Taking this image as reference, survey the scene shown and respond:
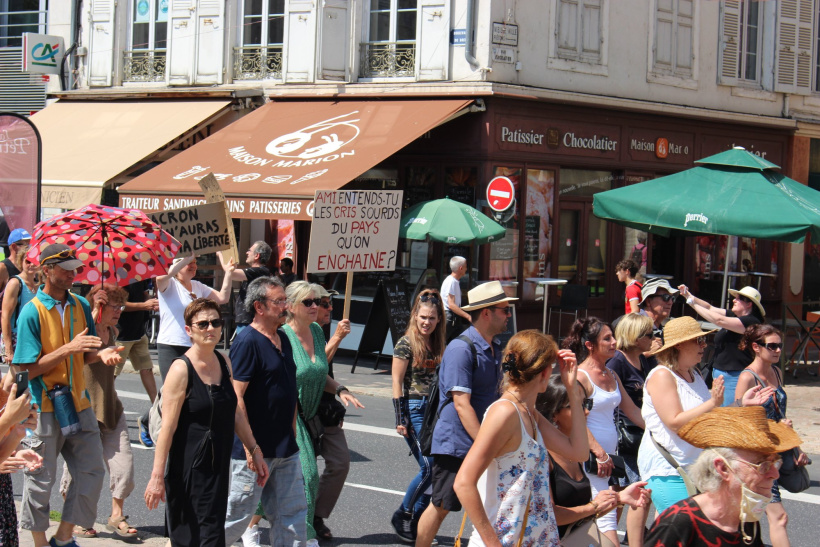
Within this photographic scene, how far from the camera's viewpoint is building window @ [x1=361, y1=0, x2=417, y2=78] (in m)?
17.2

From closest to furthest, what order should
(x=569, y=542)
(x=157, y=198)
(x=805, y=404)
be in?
(x=569, y=542) → (x=805, y=404) → (x=157, y=198)

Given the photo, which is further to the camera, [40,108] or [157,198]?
[40,108]

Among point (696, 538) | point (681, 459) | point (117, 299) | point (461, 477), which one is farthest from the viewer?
point (117, 299)

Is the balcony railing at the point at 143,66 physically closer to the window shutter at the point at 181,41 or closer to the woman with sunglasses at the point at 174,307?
the window shutter at the point at 181,41

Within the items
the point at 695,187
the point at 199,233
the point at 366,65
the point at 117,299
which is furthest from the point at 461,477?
the point at 366,65

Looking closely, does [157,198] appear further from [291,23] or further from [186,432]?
[186,432]

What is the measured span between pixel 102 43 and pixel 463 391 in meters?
16.7

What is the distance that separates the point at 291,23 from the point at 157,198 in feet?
13.4

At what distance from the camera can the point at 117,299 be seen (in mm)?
6809

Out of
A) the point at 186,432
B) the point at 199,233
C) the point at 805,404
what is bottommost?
the point at 805,404

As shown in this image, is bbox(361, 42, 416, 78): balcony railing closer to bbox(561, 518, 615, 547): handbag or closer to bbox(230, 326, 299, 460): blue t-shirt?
bbox(230, 326, 299, 460): blue t-shirt

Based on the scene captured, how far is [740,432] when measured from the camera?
3516mm

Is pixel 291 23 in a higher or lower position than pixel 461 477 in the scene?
higher

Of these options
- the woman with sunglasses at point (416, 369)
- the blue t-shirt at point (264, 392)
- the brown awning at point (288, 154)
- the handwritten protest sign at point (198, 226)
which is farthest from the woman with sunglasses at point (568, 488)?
the brown awning at point (288, 154)
